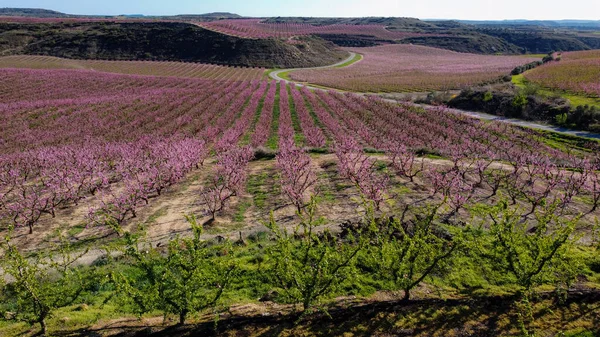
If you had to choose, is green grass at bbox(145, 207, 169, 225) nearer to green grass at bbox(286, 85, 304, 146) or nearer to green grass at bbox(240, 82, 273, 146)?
green grass at bbox(240, 82, 273, 146)

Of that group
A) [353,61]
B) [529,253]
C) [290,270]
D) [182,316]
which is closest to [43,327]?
[182,316]

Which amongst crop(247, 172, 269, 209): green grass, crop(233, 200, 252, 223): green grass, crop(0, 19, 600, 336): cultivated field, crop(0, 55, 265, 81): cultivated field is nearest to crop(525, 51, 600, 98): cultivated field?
crop(0, 19, 600, 336): cultivated field

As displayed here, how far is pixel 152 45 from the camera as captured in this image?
436 feet

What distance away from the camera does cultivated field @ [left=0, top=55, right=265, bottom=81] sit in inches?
3717

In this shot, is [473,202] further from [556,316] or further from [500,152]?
[500,152]

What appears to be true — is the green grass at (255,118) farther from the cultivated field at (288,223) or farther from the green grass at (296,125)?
the green grass at (296,125)

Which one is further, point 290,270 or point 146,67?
point 146,67

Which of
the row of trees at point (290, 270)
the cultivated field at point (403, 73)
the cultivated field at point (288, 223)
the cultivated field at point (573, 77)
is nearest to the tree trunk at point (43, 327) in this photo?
the row of trees at point (290, 270)

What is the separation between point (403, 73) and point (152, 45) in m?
94.0

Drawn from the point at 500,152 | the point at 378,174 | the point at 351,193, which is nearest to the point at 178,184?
the point at 351,193

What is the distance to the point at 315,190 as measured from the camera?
23406 millimetres

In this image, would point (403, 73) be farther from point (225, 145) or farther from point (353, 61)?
point (225, 145)

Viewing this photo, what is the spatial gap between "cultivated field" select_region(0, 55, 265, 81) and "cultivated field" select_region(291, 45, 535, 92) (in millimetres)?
17340

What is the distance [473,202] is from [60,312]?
803 inches
